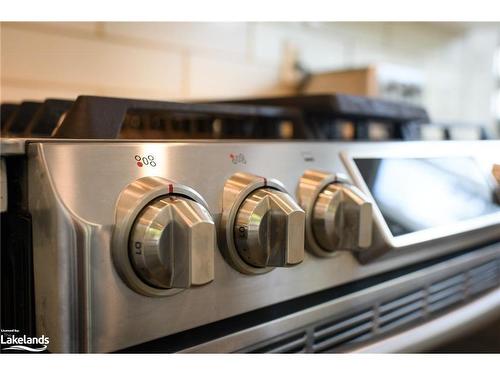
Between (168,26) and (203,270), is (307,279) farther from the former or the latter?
(168,26)

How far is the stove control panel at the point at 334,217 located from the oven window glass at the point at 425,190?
0.17 ft

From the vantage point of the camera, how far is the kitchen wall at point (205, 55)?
32.4 inches

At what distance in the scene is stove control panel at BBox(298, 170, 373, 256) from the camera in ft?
1.31

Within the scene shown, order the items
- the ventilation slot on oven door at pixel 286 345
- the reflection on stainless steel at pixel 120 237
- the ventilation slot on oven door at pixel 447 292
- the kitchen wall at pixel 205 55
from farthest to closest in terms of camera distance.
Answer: the kitchen wall at pixel 205 55
the ventilation slot on oven door at pixel 447 292
the ventilation slot on oven door at pixel 286 345
the reflection on stainless steel at pixel 120 237

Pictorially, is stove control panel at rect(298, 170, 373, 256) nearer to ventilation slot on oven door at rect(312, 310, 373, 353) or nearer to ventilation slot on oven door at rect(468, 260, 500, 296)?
ventilation slot on oven door at rect(312, 310, 373, 353)

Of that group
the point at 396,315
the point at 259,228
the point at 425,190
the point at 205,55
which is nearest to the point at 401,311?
the point at 396,315

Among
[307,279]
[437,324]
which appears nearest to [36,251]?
[307,279]

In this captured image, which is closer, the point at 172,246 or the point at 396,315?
the point at 172,246

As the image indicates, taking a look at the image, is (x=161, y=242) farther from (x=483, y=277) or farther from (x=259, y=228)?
(x=483, y=277)

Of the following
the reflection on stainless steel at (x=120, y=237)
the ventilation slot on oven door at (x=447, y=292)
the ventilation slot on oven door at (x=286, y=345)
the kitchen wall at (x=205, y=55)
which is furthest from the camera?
the kitchen wall at (x=205, y=55)

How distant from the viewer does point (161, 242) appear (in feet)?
0.98

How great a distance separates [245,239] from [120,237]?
0.29 feet

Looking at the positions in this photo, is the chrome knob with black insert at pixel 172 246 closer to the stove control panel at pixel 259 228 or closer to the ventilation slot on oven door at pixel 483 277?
the stove control panel at pixel 259 228

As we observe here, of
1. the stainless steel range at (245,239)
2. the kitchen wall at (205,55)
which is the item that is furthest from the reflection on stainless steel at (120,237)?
the kitchen wall at (205,55)
